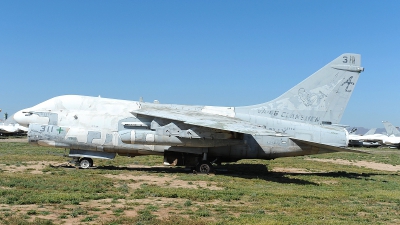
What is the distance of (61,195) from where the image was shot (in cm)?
1106

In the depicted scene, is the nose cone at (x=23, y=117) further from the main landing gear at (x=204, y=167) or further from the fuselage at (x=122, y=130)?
the main landing gear at (x=204, y=167)

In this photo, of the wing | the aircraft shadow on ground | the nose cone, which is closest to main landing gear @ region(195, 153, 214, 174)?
the aircraft shadow on ground

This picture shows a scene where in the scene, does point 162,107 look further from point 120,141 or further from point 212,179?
point 212,179

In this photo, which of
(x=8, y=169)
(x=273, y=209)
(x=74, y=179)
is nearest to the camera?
(x=273, y=209)

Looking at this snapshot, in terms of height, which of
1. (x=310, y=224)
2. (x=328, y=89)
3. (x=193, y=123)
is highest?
(x=328, y=89)

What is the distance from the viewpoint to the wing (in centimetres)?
1537

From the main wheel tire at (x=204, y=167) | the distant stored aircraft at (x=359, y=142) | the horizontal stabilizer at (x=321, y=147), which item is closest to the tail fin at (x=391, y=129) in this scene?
the distant stored aircraft at (x=359, y=142)

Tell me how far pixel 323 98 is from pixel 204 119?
6.47 metres

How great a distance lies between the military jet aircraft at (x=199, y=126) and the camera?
56.8 feet

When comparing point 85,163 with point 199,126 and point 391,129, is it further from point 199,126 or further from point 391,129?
point 391,129

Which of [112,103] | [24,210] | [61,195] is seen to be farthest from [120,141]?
[24,210]

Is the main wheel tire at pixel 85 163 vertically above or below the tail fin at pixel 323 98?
below

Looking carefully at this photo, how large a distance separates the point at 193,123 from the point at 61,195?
6.57m

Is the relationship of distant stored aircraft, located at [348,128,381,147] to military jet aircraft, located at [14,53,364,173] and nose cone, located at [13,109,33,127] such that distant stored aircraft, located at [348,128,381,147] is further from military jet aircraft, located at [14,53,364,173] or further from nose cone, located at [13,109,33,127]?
nose cone, located at [13,109,33,127]
